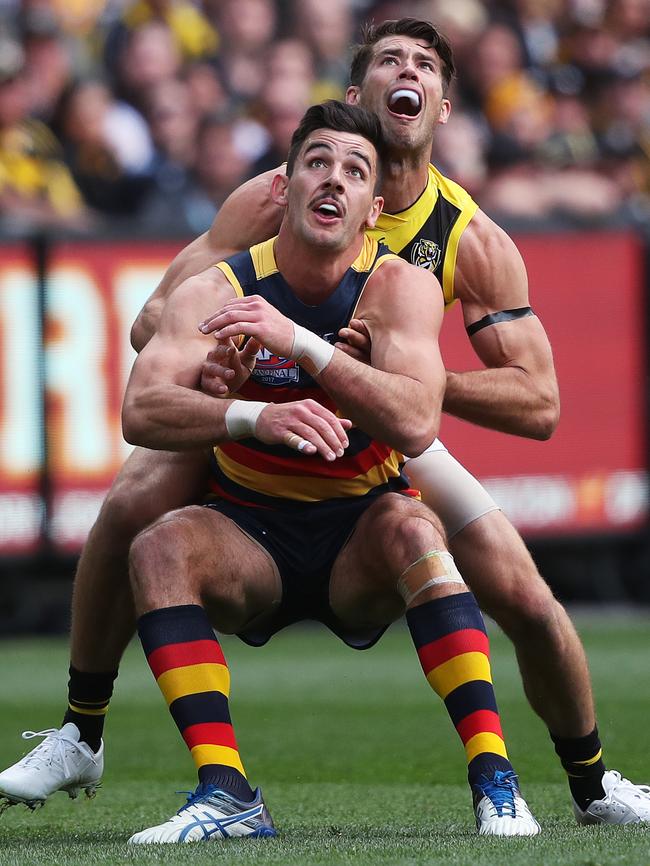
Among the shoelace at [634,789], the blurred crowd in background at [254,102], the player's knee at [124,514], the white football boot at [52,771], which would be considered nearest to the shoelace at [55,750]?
the white football boot at [52,771]

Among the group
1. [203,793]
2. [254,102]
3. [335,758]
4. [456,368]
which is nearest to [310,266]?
[203,793]

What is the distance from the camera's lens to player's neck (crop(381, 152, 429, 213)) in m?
5.15

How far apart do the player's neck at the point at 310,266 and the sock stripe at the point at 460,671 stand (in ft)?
3.52

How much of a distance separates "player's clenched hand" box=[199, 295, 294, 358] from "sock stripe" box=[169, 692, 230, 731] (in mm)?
880

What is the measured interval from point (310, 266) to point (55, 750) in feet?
5.29

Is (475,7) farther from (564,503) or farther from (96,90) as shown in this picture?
(564,503)

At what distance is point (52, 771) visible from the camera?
16.1 feet

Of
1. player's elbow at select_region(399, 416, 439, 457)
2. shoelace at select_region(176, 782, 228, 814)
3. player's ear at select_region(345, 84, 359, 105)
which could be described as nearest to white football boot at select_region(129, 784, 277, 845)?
shoelace at select_region(176, 782, 228, 814)

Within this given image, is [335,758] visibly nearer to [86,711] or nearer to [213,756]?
[86,711]

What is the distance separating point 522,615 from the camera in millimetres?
4742

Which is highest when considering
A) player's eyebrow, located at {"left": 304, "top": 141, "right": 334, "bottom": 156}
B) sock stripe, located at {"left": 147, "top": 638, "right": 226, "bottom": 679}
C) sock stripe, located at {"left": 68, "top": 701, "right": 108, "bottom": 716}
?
player's eyebrow, located at {"left": 304, "top": 141, "right": 334, "bottom": 156}

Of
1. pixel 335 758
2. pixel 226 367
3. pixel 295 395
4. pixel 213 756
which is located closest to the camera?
pixel 213 756

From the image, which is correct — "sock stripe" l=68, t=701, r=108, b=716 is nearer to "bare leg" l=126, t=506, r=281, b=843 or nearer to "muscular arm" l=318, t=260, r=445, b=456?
"bare leg" l=126, t=506, r=281, b=843

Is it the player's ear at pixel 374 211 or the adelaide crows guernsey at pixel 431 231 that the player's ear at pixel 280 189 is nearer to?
the player's ear at pixel 374 211
